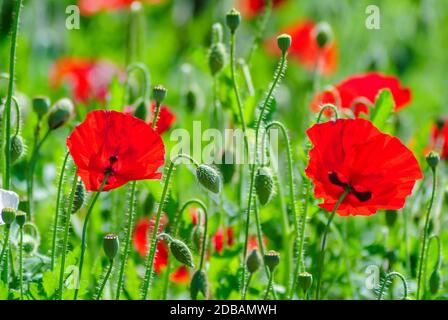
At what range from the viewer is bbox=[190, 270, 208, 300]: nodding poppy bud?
5.26 feet

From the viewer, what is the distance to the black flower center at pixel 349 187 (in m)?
1.46

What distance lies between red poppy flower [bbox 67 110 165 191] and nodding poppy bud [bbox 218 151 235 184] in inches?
18.9

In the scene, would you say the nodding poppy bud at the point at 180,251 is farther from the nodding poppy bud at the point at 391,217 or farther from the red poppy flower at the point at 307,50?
the red poppy flower at the point at 307,50

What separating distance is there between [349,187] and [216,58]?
50cm

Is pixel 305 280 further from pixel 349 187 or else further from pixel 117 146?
pixel 117 146

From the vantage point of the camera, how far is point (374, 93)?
2.14 meters

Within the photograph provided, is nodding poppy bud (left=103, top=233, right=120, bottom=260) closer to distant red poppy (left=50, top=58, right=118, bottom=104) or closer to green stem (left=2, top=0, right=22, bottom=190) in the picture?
green stem (left=2, top=0, right=22, bottom=190)

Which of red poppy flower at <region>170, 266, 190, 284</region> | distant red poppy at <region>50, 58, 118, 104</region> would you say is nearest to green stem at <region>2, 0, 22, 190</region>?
red poppy flower at <region>170, 266, 190, 284</region>

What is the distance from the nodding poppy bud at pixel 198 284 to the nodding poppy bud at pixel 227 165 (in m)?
0.34

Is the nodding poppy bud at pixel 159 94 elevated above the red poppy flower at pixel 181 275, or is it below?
above

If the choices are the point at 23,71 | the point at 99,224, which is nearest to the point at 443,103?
the point at 23,71

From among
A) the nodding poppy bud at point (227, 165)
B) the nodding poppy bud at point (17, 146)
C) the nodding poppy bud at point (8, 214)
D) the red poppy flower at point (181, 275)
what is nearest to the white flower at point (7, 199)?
the nodding poppy bud at point (8, 214)

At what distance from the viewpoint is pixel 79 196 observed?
5.20 feet

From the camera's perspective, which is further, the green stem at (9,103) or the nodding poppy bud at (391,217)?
the nodding poppy bud at (391,217)
